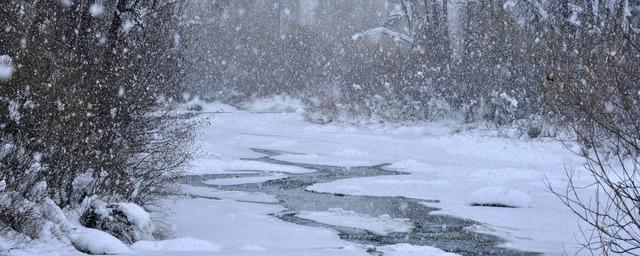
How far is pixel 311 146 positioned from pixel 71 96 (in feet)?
57.6

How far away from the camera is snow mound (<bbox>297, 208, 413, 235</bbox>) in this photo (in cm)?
1220

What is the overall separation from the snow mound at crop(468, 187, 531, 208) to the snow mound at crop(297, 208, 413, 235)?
7.48ft

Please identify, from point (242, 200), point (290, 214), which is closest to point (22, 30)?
point (290, 214)

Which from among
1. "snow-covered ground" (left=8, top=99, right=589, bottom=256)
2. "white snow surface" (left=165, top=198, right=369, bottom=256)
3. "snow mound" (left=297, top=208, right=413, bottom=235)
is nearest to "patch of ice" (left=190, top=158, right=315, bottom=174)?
"snow-covered ground" (left=8, top=99, right=589, bottom=256)

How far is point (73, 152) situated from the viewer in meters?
9.91

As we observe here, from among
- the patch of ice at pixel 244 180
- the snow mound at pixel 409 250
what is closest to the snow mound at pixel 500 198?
the snow mound at pixel 409 250

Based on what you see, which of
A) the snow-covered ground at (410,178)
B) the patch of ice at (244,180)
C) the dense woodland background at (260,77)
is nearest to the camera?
the dense woodland background at (260,77)

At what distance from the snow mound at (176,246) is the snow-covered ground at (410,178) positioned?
539 mm

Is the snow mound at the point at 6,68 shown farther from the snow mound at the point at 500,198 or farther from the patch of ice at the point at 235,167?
the patch of ice at the point at 235,167

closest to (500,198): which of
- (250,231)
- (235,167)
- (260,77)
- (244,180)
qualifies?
(250,231)

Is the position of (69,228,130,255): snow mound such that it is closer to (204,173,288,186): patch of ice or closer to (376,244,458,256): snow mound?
(376,244,458,256): snow mound

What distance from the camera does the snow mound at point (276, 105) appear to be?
4476 centimetres

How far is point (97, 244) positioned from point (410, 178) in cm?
1111

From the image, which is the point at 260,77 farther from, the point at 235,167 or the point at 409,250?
the point at 409,250
